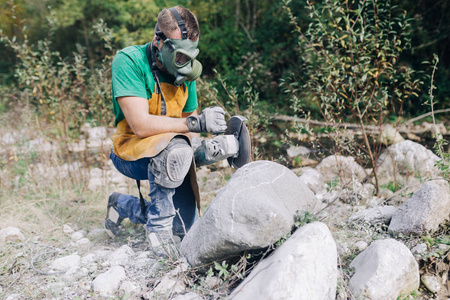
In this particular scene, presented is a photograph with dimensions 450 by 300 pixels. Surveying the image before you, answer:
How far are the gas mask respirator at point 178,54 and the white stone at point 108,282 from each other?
1253 millimetres

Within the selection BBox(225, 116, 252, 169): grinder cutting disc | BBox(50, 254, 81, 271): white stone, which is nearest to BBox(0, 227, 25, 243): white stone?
BBox(50, 254, 81, 271): white stone

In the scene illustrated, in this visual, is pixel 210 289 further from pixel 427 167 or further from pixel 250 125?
pixel 427 167

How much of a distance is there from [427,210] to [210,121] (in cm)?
140

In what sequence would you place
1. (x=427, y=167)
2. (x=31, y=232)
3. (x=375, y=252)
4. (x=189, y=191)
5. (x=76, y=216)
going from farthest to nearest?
1. (x=427, y=167)
2. (x=76, y=216)
3. (x=31, y=232)
4. (x=189, y=191)
5. (x=375, y=252)

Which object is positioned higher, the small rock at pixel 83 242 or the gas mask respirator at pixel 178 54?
the gas mask respirator at pixel 178 54

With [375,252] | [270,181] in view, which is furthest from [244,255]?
[375,252]

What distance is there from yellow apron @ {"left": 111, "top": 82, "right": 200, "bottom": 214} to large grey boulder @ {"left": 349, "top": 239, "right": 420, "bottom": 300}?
45.4 inches

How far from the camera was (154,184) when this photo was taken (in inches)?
93.9

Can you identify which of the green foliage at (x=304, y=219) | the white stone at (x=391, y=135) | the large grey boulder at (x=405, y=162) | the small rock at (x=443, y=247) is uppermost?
the green foliage at (x=304, y=219)

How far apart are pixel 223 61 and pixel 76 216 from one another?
6014 millimetres

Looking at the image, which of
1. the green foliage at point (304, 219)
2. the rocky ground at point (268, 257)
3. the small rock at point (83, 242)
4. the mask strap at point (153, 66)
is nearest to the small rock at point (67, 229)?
the small rock at point (83, 242)

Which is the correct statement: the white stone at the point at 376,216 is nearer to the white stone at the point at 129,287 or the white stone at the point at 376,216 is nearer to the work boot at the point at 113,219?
the white stone at the point at 129,287

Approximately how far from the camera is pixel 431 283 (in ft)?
6.64

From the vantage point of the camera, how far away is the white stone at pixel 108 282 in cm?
205
